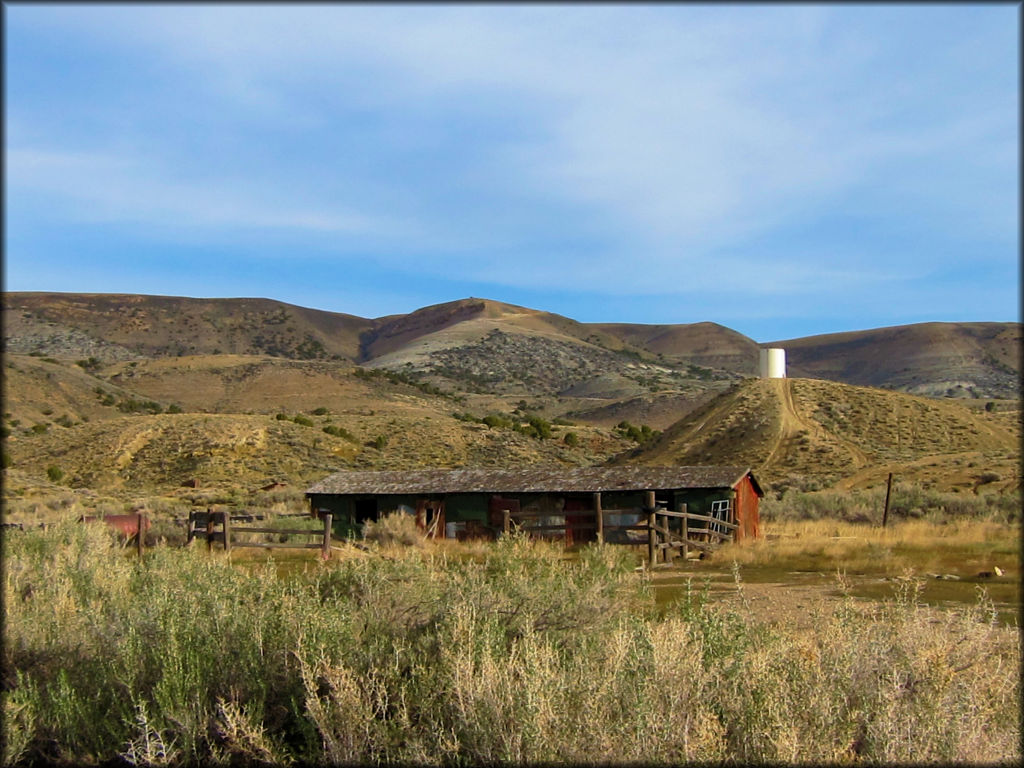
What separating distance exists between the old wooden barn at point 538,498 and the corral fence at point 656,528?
2.5 inches

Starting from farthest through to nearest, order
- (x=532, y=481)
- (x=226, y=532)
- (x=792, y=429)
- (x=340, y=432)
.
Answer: (x=340, y=432)
(x=792, y=429)
(x=532, y=481)
(x=226, y=532)

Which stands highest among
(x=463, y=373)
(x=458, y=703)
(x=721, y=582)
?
(x=463, y=373)

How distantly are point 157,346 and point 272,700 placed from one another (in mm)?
117006

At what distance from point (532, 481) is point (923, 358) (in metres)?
114

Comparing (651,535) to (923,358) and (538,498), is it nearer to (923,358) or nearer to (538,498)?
(538,498)

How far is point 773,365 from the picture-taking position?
5197 cm

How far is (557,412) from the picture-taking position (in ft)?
288

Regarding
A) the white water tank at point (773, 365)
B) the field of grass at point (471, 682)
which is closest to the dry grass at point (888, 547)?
the field of grass at point (471, 682)

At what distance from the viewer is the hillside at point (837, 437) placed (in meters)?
35.2

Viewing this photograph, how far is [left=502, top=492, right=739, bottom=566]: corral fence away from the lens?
667 inches

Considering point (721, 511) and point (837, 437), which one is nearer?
point (721, 511)

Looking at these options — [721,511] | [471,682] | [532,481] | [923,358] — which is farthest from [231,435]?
[923,358]

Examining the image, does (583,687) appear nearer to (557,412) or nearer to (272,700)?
(272,700)

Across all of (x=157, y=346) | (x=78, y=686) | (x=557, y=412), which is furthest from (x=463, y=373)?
(x=78, y=686)
